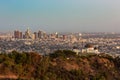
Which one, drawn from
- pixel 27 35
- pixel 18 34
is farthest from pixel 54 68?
pixel 18 34

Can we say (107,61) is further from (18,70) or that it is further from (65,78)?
(18,70)

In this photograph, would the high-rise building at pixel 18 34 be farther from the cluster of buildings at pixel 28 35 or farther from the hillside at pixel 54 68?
the hillside at pixel 54 68

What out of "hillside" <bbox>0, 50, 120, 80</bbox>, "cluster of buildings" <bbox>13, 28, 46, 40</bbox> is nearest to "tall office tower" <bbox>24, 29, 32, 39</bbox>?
"cluster of buildings" <bbox>13, 28, 46, 40</bbox>

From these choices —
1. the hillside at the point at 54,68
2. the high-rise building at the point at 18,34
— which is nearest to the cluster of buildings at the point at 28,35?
the high-rise building at the point at 18,34

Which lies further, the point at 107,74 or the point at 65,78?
the point at 107,74

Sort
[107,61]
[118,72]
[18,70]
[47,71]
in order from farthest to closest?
[107,61], [118,72], [47,71], [18,70]

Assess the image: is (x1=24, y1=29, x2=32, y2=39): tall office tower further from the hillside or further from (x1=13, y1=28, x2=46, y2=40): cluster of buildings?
the hillside

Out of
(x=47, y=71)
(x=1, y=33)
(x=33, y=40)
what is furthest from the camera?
(x=1, y=33)

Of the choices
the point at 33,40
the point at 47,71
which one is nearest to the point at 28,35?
the point at 33,40
